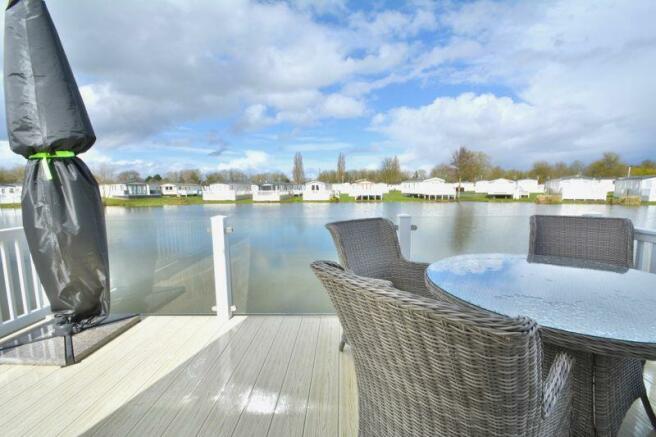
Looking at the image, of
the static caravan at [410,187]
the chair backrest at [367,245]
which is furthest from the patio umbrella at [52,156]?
the static caravan at [410,187]

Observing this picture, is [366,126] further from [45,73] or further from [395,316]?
[395,316]

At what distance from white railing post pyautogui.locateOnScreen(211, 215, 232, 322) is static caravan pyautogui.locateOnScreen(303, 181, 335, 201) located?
1.65m

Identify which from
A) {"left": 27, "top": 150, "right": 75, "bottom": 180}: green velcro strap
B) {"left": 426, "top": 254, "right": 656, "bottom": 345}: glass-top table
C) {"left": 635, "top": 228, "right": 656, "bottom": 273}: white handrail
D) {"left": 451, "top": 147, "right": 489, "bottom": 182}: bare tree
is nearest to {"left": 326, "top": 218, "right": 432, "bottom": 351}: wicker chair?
{"left": 426, "top": 254, "right": 656, "bottom": 345}: glass-top table

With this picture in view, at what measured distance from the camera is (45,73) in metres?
1.86

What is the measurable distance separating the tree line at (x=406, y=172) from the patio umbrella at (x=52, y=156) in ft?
4.40

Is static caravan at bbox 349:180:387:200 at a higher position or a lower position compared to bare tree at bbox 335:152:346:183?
lower

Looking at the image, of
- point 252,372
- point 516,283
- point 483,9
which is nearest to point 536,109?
point 483,9

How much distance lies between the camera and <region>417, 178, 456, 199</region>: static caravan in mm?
5078

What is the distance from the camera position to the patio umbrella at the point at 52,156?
1847mm

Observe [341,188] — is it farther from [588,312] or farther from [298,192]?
[588,312]

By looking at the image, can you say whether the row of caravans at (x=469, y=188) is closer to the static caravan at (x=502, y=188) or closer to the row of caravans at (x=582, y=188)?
the static caravan at (x=502, y=188)

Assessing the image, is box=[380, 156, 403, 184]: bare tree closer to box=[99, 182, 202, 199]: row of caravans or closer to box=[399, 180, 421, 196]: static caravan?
box=[399, 180, 421, 196]: static caravan

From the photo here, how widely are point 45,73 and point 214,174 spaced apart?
4209 millimetres

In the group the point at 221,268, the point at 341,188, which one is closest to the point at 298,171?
the point at 341,188
